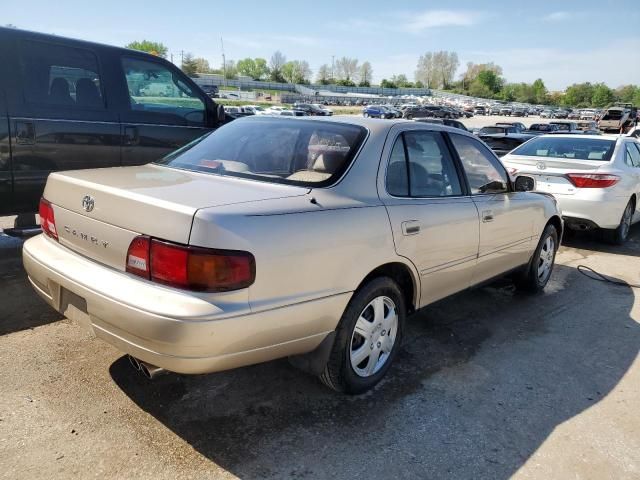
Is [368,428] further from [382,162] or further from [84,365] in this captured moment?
[84,365]

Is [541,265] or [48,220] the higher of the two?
[48,220]

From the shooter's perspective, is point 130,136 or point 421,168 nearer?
point 421,168

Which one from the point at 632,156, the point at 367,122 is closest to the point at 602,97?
the point at 632,156

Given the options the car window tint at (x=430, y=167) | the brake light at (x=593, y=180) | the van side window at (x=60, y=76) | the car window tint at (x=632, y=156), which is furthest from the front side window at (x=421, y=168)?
the car window tint at (x=632, y=156)

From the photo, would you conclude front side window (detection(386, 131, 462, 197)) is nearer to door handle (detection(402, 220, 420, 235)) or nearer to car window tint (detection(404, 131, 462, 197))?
car window tint (detection(404, 131, 462, 197))

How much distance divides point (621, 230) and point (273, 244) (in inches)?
268

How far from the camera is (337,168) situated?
2965mm

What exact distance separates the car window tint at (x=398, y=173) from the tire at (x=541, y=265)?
2.27 meters

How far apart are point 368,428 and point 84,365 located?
1825mm

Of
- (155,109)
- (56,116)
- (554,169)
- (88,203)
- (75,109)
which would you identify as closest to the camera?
(88,203)

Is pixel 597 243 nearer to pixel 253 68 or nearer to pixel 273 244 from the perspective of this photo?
pixel 273 244

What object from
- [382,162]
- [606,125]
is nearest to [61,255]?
[382,162]

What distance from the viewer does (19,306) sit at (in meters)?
4.06

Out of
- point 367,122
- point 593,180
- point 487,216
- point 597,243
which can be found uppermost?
point 367,122
